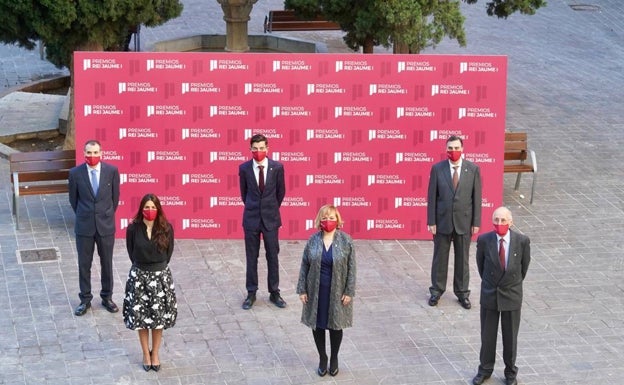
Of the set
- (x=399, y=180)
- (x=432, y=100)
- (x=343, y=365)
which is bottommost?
(x=343, y=365)

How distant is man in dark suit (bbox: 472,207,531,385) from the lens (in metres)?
11.0

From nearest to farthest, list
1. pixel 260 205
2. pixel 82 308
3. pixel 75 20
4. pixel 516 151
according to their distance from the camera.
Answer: pixel 82 308 → pixel 260 205 → pixel 75 20 → pixel 516 151

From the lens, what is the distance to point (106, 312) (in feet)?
41.7

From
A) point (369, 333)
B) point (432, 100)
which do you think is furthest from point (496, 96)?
point (369, 333)

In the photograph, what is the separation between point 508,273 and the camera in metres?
11.0

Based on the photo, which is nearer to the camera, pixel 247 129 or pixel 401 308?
pixel 401 308

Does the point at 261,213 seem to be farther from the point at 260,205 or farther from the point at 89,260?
the point at 89,260

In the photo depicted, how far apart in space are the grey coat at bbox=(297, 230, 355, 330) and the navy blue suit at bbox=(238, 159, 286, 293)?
1.83m

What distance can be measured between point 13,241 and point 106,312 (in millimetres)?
2451

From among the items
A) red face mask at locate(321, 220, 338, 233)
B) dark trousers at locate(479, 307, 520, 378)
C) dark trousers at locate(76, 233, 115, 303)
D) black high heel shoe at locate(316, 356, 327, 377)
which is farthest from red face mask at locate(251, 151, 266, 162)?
dark trousers at locate(479, 307, 520, 378)

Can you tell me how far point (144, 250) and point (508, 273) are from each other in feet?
10.6

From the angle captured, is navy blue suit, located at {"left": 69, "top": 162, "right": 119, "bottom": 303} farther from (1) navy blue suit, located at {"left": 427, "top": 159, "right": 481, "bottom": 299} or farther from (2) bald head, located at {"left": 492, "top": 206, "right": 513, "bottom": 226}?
(2) bald head, located at {"left": 492, "top": 206, "right": 513, "bottom": 226}

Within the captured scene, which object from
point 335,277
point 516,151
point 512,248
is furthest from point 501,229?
point 516,151

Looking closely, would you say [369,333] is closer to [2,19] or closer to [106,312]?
[106,312]
